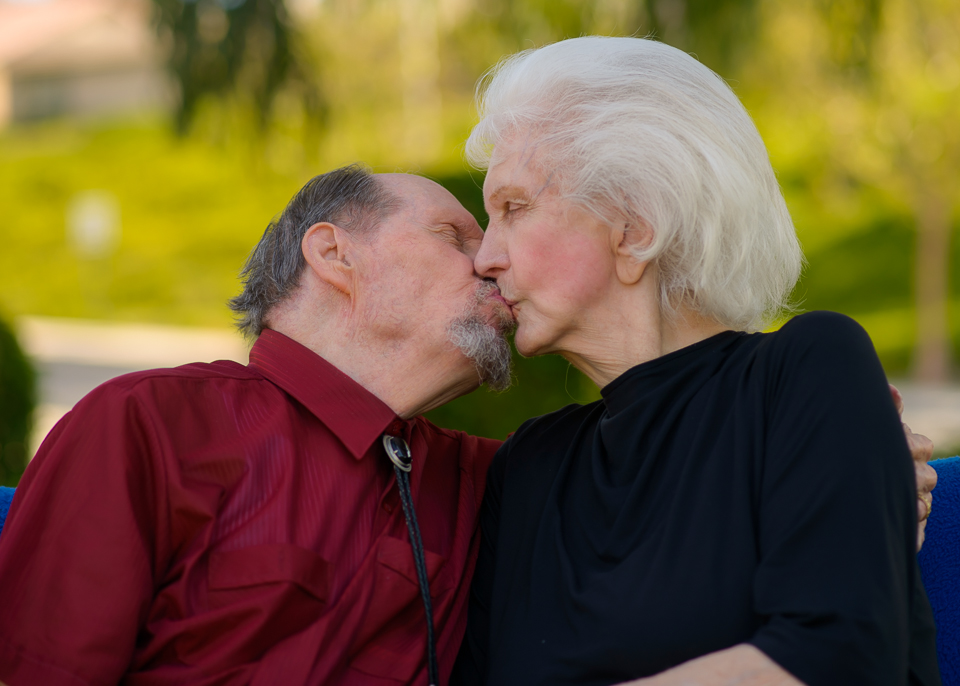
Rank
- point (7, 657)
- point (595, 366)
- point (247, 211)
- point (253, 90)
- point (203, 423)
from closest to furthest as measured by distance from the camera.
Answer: point (7, 657), point (203, 423), point (595, 366), point (253, 90), point (247, 211)

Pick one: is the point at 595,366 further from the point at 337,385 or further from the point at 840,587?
the point at 840,587

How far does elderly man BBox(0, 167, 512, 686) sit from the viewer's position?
1612 mm

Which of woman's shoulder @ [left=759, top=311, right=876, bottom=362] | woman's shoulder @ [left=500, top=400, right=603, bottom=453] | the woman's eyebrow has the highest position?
the woman's eyebrow

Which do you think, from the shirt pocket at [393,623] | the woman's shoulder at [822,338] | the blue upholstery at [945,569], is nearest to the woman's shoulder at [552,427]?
the shirt pocket at [393,623]

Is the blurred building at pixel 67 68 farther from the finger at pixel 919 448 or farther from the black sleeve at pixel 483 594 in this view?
the finger at pixel 919 448

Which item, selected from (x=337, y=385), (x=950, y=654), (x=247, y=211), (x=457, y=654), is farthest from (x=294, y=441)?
(x=247, y=211)

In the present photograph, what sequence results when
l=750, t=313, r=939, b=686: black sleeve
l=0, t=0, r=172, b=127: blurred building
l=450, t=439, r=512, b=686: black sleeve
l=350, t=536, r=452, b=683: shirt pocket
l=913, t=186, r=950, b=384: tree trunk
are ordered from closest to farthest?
l=750, t=313, r=939, b=686: black sleeve < l=350, t=536, r=452, b=683: shirt pocket < l=450, t=439, r=512, b=686: black sleeve < l=913, t=186, r=950, b=384: tree trunk < l=0, t=0, r=172, b=127: blurred building

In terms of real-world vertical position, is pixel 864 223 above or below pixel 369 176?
below

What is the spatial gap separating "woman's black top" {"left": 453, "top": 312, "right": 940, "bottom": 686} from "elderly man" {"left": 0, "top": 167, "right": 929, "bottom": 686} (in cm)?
23

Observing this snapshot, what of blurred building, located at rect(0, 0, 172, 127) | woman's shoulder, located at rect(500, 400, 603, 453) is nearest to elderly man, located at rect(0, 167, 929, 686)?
woman's shoulder, located at rect(500, 400, 603, 453)

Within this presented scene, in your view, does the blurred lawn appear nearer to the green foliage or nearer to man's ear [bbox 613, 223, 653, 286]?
the green foliage

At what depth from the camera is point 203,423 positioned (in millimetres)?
1814

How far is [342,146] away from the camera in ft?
20.5

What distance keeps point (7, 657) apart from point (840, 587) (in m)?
1.34
